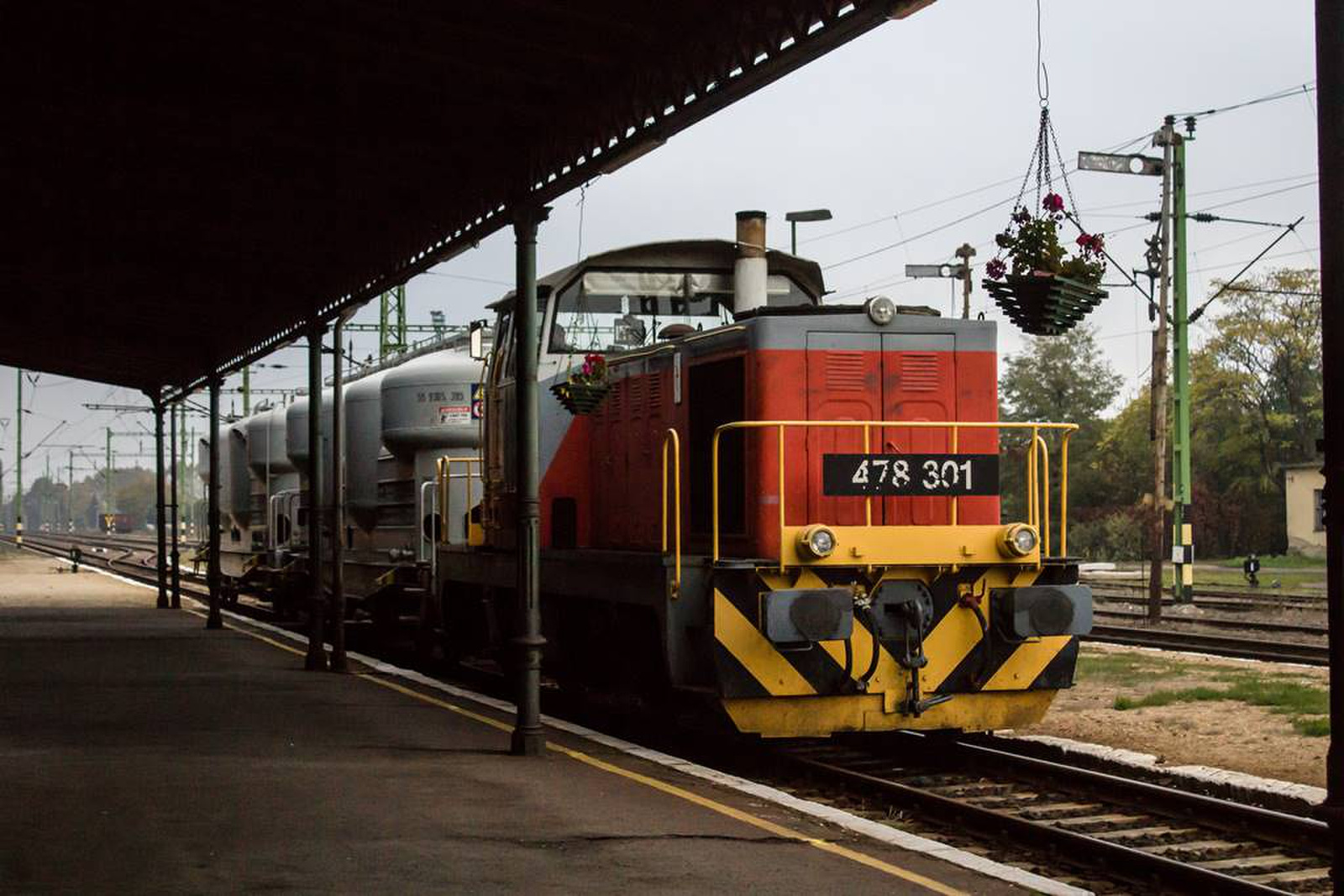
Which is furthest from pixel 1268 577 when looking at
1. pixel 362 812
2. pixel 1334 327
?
pixel 1334 327

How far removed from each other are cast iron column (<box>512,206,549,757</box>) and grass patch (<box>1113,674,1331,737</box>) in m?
5.19

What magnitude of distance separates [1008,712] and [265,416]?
21.7 m

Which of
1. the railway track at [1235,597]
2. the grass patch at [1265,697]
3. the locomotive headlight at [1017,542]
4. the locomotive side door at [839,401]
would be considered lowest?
the railway track at [1235,597]

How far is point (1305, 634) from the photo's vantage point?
20.8 metres

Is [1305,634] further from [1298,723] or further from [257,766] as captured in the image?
[257,766]

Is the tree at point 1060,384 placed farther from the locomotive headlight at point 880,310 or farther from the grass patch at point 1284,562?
the locomotive headlight at point 880,310

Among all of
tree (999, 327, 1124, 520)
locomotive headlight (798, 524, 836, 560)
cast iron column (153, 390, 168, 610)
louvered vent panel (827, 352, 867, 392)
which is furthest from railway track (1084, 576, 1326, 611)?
tree (999, 327, 1124, 520)

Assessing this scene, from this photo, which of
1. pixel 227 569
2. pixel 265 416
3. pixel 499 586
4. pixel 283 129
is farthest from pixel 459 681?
pixel 227 569

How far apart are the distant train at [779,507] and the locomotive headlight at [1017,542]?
0.04 feet

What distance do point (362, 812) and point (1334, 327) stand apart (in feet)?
17.0

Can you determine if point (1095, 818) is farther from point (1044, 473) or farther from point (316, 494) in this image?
point (316, 494)

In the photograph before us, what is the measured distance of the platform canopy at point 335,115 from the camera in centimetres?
898

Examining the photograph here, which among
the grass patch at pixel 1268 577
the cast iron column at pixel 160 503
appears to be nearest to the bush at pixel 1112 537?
the grass patch at pixel 1268 577

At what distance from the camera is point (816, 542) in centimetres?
952
